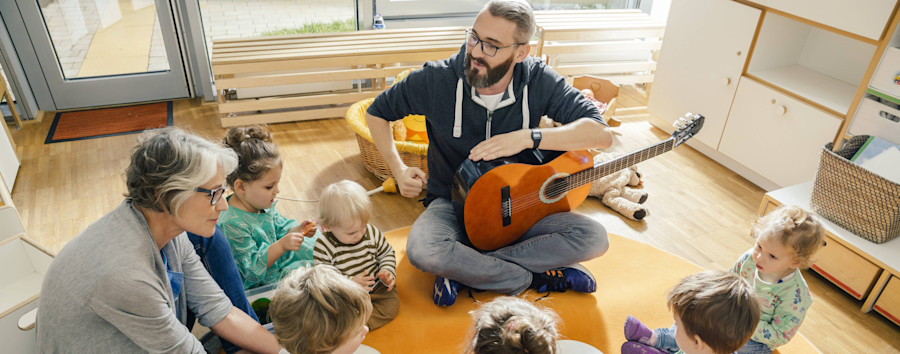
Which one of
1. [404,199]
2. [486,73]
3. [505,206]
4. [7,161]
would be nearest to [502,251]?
[505,206]

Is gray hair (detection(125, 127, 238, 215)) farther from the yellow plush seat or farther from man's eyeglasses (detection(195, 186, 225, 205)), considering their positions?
the yellow plush seat

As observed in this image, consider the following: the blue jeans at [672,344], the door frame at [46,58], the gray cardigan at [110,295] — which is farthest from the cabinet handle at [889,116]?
the door frame at [46,58]

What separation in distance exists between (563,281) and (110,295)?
1.50 metres

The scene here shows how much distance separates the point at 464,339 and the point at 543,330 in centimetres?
80

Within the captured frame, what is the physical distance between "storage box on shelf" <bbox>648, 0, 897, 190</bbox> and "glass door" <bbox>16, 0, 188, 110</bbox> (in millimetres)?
3227

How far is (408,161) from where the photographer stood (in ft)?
9.14

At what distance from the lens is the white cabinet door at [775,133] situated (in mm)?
2705

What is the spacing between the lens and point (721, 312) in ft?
4.72

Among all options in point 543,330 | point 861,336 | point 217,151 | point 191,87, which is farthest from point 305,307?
point 191,87

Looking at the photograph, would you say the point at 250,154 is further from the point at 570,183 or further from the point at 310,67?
the point at 310,67

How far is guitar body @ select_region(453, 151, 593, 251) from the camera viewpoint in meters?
1.98

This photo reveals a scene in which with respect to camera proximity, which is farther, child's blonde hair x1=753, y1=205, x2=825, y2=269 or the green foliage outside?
the green foliage outside

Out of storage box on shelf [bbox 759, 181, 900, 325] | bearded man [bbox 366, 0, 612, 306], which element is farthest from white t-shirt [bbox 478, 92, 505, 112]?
storage box on shelf [bbox 759, 181, 900, 325]

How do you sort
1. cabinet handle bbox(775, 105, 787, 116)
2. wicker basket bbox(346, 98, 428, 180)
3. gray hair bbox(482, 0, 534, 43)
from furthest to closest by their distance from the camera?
cabinet handle bbox(775, 105, 787, 116), wicker basket bbox(346, 98, 428, 180), gray hair bbox(482, 0, 534, 43)
